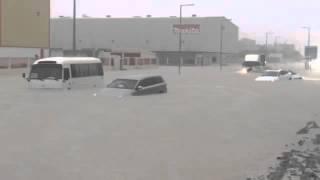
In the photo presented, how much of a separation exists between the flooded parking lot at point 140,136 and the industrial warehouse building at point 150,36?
113 metres

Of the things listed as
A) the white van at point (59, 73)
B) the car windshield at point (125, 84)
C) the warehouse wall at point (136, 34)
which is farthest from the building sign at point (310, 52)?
the car windshield at point (125, 84)

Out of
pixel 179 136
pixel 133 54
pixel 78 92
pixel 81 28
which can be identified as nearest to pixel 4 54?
pixel 78 92

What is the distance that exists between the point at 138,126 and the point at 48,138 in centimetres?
428

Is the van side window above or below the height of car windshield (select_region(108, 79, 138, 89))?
above

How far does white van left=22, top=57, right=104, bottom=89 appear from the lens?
3550 cm

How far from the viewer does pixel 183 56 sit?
14262cm

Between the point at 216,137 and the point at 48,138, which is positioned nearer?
the point at 48,138

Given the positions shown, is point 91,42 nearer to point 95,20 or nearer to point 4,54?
point 95,20

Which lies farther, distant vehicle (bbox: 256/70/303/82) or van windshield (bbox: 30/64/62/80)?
distant vehicle (bbox: 256/70/303/82)

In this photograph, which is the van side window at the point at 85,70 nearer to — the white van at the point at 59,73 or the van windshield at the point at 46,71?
the white van at the point at 59,73

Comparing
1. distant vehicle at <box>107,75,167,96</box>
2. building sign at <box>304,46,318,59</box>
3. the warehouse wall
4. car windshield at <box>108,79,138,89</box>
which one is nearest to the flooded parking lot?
distant vehicle at <box>107,75,167,96</box>

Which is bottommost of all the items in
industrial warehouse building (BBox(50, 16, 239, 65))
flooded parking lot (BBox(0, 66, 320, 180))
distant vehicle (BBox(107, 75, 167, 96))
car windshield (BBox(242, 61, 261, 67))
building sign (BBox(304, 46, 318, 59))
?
flooded parking lot (BBox(0, 66, 320, 180))

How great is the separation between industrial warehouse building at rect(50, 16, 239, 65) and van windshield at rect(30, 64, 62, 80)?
4133 inches

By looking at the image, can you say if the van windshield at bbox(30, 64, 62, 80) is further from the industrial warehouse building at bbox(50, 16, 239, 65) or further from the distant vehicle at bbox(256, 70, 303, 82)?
the industrial warehouse building at bbox(50, 16, 239, 65)
